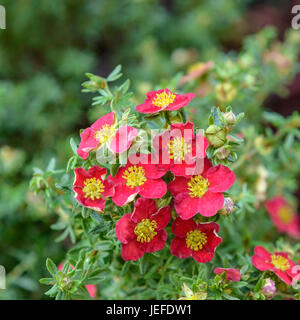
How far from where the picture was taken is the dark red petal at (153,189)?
0.77m

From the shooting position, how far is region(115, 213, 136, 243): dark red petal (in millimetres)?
796

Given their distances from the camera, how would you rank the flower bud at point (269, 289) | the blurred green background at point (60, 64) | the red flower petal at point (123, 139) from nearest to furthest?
the red flower petal at point (123, 139) < the flower bud at point (269, 289) < the blurred green background at point (60, 64)

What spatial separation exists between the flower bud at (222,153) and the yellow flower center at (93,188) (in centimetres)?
23

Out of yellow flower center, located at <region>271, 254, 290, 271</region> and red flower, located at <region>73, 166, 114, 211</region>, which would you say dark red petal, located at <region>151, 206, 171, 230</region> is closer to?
red flower, located at <region>73, 166, 114, 211</region>

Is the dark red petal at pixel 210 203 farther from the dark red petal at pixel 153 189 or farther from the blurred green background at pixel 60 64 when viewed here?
the blurred green background at pixel 60 64

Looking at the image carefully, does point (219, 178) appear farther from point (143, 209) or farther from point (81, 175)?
point (81, 175)

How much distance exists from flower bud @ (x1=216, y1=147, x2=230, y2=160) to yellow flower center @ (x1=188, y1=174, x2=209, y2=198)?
0.05 meters

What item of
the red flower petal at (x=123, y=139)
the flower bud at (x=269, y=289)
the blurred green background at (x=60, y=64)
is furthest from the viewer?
the blurred green background at (x=60, y=64)

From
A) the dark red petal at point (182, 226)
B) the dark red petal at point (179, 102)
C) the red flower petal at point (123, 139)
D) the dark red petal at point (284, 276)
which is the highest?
the dark red petal at point (179, 102)

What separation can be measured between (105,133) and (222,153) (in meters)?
0.22

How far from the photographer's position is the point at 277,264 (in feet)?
3.01

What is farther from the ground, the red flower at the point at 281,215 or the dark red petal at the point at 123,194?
the dark red petal at the point at 123,194

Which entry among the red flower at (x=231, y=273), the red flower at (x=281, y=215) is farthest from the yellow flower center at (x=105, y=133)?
the red flower at (x=281, y=215)

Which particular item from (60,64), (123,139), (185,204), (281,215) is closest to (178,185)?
(185,204)
